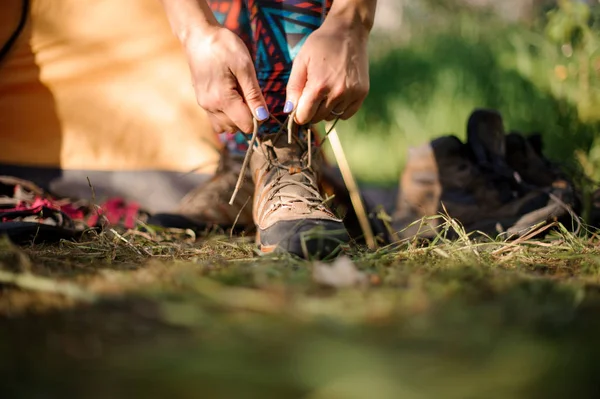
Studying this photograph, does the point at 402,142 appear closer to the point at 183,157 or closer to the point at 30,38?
the point at 183,157

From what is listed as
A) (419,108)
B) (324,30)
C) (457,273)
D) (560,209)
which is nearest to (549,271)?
(457,273)

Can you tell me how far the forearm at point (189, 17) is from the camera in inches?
45.4

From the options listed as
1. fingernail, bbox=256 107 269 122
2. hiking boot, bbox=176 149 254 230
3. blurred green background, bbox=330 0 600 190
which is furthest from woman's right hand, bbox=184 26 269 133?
blurred green background, bbox=330 0 600 190

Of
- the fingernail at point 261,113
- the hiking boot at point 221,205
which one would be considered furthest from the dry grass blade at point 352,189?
the hiking boot at point 221,205

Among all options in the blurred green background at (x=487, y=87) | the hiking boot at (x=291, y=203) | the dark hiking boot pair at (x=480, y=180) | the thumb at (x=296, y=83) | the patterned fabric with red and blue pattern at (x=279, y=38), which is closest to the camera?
the hiking boot at (x=291, y=203)

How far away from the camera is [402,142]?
9.32ft

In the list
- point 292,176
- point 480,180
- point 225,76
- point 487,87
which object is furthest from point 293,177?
point 487,87

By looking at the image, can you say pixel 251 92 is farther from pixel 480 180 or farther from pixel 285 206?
pixel 480 180

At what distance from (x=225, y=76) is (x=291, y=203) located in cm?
28

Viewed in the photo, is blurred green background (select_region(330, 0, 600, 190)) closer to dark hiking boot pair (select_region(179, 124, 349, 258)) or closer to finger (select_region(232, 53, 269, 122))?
dark hiking boot pair (select_region(179, 124, 349, 258))

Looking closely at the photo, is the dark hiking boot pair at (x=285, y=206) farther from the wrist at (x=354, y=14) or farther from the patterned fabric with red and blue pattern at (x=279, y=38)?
the wrist at (x=354, y=14)

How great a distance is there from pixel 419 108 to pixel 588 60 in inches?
33.8

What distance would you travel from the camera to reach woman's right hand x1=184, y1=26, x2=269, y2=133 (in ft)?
3.56

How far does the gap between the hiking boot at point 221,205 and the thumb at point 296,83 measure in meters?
0.44
